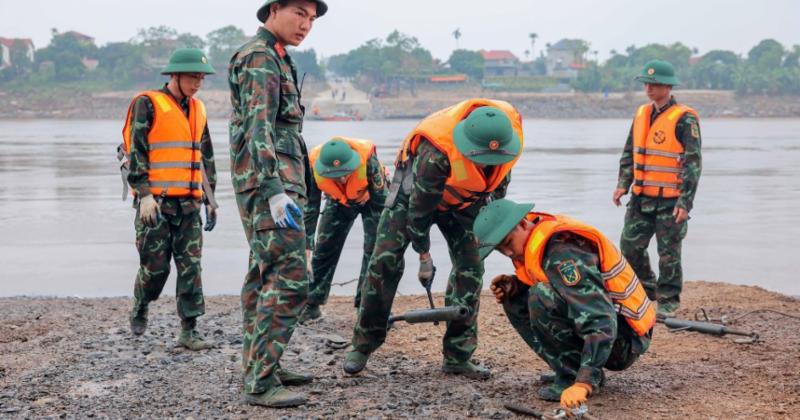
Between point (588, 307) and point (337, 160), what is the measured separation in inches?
121

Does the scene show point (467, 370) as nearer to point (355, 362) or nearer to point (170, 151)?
point (355, 362)

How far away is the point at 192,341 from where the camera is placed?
6.02m

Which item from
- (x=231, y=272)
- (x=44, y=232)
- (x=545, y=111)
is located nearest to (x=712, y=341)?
(x=231, y=272)

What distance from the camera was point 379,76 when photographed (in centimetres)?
10825

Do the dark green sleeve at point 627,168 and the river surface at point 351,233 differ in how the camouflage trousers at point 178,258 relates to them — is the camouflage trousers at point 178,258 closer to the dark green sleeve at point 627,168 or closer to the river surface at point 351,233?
the river surface at point 351,233

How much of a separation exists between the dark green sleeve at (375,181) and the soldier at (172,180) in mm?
1416

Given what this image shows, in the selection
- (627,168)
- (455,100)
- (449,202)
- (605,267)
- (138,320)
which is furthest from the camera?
(455,100)

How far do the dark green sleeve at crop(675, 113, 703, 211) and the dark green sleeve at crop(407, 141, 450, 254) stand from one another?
3.14 m

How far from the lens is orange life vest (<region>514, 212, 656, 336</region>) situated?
14.2ft

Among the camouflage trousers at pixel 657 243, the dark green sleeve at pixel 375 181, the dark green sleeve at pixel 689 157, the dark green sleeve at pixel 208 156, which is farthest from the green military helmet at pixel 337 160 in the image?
the dark green sleeve at pixel 689 157

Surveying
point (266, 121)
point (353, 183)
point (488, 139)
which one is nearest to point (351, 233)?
point (353, 183)

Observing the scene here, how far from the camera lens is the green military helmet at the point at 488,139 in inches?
184

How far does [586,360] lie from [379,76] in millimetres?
105331

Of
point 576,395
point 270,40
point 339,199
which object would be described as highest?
point 270,40
